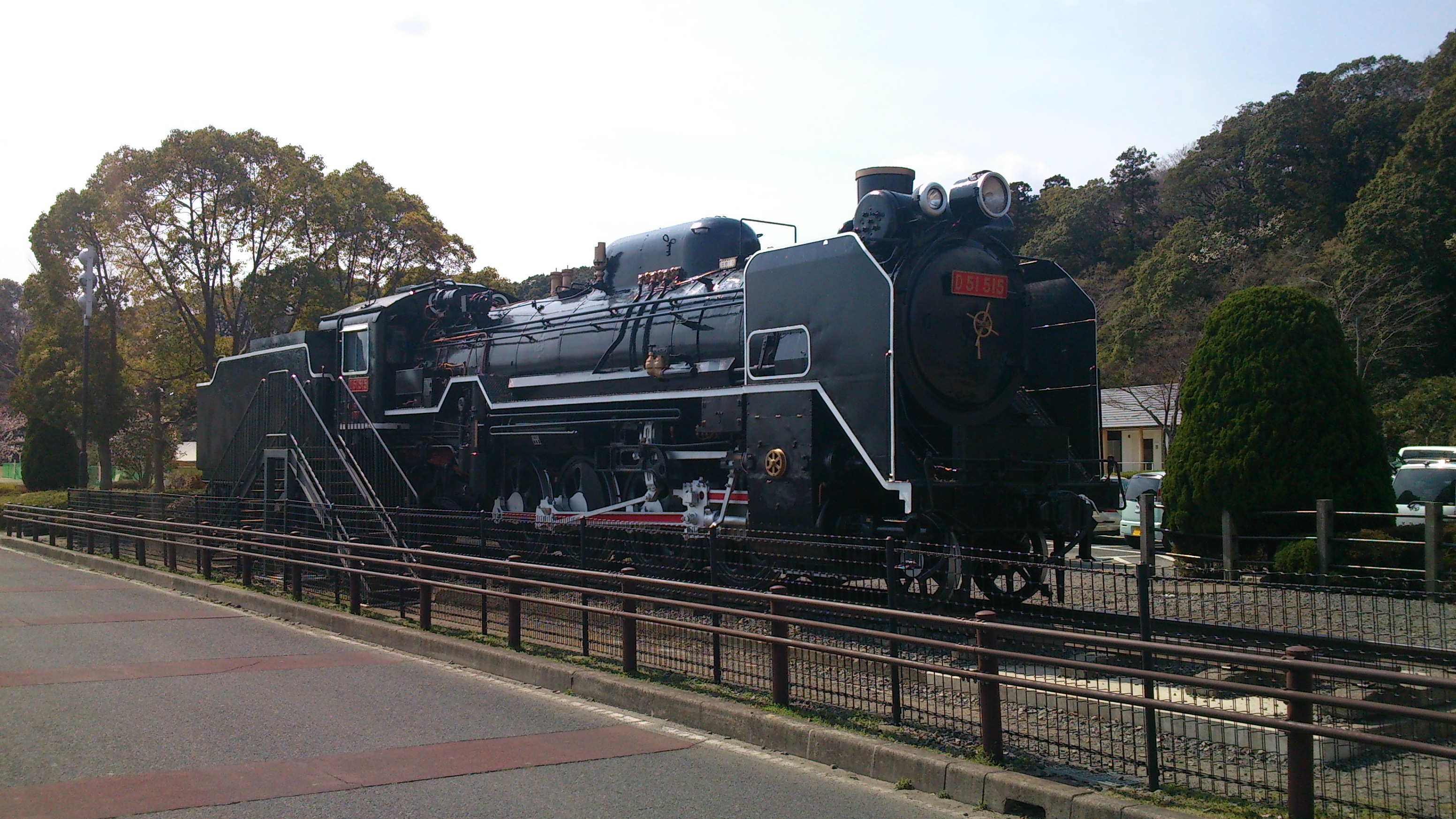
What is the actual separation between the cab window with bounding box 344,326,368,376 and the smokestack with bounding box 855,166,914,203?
9.89 metres

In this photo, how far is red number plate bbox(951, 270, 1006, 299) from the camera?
11141 millimetres

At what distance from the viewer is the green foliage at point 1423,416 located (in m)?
30.6

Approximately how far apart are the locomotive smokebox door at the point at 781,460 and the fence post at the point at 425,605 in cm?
339

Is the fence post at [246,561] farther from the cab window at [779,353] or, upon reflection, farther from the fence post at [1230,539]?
the fence post at [1230,539]

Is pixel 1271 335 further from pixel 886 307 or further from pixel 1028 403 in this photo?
pixel 886 307

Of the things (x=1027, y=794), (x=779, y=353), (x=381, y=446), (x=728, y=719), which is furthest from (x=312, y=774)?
(x=381, y=446)

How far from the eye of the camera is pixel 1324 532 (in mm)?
13211

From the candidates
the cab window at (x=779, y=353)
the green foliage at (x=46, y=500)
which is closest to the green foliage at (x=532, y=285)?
the green foliage at (x=46, y=500)

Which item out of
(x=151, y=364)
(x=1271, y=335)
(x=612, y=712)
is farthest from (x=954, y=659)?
(x=151, y=364)

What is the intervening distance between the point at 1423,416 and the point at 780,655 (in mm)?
31109

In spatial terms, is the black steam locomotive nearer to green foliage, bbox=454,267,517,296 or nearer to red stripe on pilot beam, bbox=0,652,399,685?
red stripe on pilot beam, bbox=0,652,399,685

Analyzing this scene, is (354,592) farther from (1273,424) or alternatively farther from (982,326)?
(1273,424)

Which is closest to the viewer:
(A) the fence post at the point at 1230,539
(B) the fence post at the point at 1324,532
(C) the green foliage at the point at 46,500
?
(B) the fence post at the point at 1324,532

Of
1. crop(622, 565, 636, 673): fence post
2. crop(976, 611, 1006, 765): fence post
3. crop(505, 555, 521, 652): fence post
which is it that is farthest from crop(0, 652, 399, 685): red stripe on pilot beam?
crop(976, 611, 1006, 765): fence post
